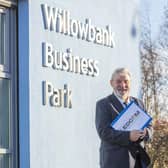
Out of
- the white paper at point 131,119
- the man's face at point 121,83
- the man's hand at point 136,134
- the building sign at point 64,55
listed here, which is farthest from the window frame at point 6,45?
the man's hand at point 136,134

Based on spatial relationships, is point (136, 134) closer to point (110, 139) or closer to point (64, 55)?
point (110, 139)

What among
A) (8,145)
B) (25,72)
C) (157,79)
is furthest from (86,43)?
(157,79)

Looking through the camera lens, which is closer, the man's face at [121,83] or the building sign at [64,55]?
the man's face at [121,83]

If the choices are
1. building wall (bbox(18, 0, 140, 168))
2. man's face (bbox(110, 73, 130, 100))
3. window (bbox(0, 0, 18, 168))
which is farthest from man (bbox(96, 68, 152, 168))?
window (bbox(0, 0, 18, 168))

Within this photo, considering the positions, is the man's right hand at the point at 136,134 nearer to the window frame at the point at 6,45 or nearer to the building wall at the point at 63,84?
the building wall at the point at 63,84

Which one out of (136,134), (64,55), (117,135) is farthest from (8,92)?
(136,134)

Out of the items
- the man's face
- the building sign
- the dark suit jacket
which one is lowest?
the dark suit jacket

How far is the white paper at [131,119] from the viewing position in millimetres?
6586

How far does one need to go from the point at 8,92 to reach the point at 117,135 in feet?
4.86

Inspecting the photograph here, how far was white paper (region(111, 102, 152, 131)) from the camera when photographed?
6586mm

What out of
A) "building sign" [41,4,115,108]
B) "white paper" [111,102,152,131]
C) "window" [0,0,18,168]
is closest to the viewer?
"white paper" [111,102,152,131]

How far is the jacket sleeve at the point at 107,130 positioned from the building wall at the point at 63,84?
36.9 inches

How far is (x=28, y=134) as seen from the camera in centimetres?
733

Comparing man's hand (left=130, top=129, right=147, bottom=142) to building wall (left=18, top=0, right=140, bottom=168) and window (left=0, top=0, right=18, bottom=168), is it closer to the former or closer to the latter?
building wall (left=18, top=0, right=140, bottom=168)
